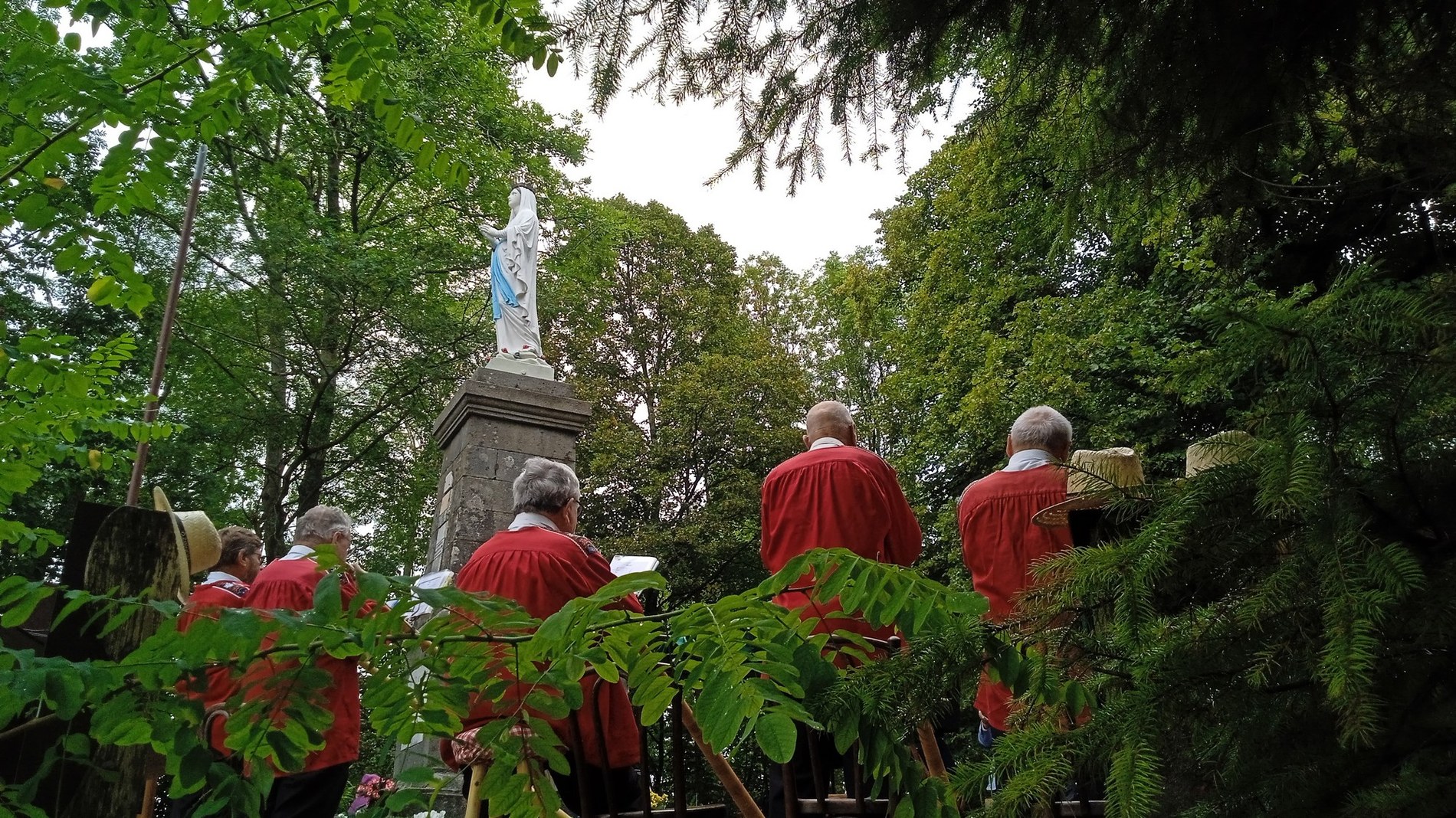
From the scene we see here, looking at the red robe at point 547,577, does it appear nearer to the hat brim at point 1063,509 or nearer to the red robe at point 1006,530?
the red robe at point 1006,530

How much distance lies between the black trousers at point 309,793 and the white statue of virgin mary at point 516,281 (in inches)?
221

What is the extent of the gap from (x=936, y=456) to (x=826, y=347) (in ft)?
38.3

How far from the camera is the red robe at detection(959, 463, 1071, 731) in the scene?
13.3 ft

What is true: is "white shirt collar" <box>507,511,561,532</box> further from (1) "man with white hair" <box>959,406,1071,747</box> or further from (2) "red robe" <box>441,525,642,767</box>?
(1) "man with white hair" <box>959,406,1071,747</box>

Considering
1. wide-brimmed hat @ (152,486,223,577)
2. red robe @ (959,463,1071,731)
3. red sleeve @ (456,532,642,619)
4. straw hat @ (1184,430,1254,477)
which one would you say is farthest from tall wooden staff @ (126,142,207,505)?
straw hat @ (1184,430,1254,477)

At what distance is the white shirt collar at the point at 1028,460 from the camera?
13.6ft

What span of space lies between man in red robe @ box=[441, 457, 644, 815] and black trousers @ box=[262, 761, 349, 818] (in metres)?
1.07

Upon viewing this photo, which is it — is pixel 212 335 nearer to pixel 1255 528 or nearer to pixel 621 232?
pixel 621 232

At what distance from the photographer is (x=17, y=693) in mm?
1502

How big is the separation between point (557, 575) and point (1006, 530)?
1705 millimetres

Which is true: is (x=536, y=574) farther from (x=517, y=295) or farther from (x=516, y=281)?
(x=516, y=281)

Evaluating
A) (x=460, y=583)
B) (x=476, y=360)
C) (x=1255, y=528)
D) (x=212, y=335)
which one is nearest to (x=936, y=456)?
(x=476, y=360)

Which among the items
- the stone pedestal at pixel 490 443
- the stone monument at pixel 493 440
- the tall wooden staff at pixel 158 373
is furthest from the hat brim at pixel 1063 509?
the stone monument at pixel 493 440

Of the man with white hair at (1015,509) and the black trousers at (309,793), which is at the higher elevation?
the man with white hair at (1015,509)
